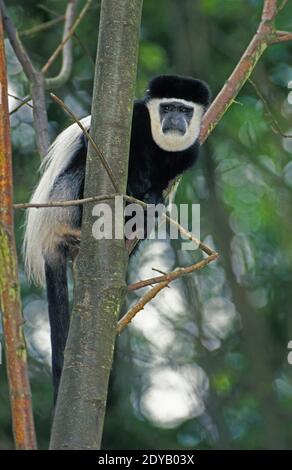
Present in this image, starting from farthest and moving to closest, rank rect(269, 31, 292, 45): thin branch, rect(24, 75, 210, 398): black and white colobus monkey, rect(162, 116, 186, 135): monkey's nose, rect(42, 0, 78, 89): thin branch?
rect(162, 116, 186, 135): monkey's nose → rect(24, 75, 210, 398): black and white colobus monkey → rect(42, 0, 78, 89): thin branch → rect(269, 31, 292, 45): thin branch

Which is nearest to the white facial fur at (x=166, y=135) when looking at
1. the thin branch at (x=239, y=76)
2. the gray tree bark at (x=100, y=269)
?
the thin branch at (x=239, y=76)

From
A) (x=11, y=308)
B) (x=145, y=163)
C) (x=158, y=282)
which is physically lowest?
(x=11, y=308)

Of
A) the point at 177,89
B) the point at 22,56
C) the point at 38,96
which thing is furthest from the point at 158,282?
the point at 177,89

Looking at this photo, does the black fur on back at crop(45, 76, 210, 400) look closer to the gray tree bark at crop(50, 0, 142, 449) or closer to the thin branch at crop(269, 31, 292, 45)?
the thin branch at crop(269, 31, 292, 45)

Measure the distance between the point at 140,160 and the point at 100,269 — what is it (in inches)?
67.3

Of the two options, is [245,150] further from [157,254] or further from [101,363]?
[101,363]

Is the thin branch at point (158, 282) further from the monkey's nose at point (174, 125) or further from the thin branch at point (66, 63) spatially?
the monkey's nose at point (174, 125)

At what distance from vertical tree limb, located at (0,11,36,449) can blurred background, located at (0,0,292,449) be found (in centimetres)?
376

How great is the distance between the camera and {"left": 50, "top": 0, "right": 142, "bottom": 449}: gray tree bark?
188cm

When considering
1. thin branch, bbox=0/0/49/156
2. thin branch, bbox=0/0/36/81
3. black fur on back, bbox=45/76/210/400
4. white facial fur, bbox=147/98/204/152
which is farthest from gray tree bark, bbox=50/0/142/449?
white facial fur, bbox=147/98/204/152

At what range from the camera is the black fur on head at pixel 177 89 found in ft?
12.2

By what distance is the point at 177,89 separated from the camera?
149 inches

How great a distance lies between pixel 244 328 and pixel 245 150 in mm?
1293

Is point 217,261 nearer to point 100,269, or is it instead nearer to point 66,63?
point 66,63
